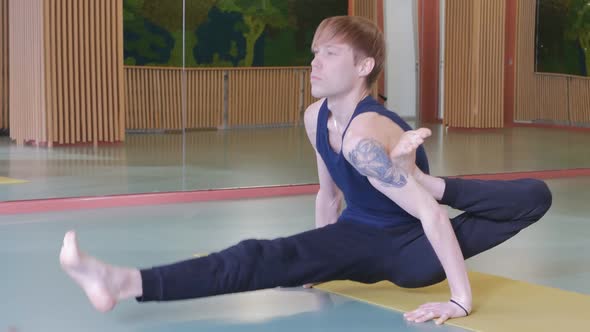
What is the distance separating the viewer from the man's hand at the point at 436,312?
3.07m

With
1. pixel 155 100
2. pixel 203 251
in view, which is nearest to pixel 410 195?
pixel 203 251

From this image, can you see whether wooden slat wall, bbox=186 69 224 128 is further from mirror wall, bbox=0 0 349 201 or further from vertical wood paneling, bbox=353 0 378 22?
vertical wood paneling, bbox=353 0 378 22

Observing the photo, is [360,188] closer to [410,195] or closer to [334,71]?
[410,195]

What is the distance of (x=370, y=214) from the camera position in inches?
130

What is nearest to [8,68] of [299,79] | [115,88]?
[115,88]

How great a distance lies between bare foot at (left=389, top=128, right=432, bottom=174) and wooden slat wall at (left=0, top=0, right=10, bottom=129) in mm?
4972

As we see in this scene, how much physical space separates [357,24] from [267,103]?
10.4 ft

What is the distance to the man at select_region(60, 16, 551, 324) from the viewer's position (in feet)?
9.75

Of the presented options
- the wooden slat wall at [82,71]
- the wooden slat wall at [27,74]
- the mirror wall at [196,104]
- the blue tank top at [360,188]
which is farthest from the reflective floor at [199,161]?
the blue tank top at [360,188]

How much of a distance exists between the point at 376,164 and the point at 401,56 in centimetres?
360

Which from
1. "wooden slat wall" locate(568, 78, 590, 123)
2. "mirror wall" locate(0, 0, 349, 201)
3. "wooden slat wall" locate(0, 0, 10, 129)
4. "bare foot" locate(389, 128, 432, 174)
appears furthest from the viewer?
"wooden slat wall" locate(0, 0, 10, 129)

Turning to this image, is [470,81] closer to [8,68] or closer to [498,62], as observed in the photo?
[498,62]

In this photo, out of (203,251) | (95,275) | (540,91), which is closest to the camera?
(95,275)

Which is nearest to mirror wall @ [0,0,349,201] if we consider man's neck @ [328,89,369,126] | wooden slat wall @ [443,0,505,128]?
wooden slat wall @ [443,0,505,128]
